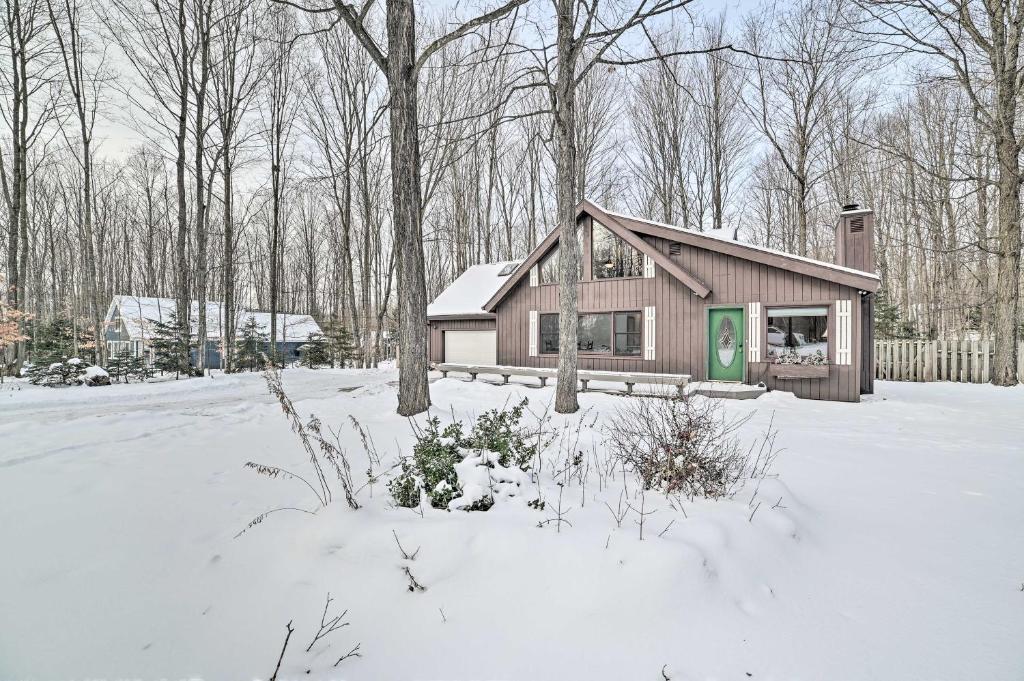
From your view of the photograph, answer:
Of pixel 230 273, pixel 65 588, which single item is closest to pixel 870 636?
pixel 65 588

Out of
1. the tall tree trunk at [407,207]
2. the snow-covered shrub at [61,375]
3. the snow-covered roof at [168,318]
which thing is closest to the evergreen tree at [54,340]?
the snow-covered roof at [168,318]

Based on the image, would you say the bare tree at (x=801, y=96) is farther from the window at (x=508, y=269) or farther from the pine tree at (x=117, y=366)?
the pine tree at (x=117, y=366)

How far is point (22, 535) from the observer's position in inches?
112

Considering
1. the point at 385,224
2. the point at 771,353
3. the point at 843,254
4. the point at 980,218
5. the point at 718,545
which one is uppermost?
the point at 385,224

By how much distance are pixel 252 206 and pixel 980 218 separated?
106ft

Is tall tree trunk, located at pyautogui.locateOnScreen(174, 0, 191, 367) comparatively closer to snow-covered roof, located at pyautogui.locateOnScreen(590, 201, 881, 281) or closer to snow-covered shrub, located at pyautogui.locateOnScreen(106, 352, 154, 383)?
snow-covered shrub, located at pyautogui.locateOnScreen(106, 352, 154, 383)

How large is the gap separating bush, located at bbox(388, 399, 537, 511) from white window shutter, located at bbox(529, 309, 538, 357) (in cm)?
1021

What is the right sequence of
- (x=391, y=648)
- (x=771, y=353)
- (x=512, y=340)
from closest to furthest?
(x=391, y=648)
(x=771, y=353)
(x=512, y=340)

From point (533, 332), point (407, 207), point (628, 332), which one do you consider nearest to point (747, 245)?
Answer: point (628, 332)

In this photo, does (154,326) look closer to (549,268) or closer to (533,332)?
(533,332)

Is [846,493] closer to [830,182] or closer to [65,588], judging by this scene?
[65,588]

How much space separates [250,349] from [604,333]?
19.0m

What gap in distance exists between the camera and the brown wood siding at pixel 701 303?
9.49 meters

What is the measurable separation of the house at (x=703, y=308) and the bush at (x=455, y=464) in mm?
8743
